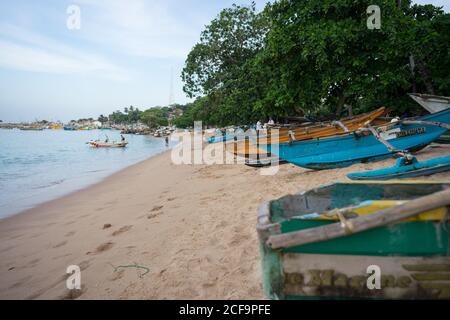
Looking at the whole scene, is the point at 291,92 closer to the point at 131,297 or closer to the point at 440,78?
the point at 440,78

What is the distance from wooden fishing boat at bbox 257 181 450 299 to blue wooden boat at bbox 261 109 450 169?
684cm

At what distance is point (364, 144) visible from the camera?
28.9 ft

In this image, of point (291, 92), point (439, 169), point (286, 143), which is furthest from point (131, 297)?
point (291, 92)

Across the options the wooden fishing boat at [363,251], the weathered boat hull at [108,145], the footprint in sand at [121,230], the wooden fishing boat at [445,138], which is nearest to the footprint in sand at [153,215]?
the footprint in sand at [121,230]

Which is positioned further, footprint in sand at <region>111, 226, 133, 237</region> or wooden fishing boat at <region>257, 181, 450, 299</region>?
footprint in sand at <region>111, 226, 133, 237</region>

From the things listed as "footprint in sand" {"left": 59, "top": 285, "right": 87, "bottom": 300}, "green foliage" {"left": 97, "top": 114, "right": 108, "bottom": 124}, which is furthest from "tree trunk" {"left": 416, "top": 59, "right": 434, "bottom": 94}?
"green foliage" {"left": 97, "top": 114, "right": 108, "bottom": 124}

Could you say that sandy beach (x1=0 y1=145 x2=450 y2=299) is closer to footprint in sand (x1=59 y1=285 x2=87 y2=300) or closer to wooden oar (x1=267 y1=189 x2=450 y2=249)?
footprint in sand (x1=59 y1=285 x2=87 y2=300)

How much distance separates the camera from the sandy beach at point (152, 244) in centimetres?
379

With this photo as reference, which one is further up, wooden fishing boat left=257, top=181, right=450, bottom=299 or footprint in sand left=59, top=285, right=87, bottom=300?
wooden fishing boat left=257, top=181, right=450, bottom=299

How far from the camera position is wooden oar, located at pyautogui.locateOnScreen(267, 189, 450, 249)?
2180 millimetres

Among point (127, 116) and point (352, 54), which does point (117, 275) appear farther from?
point (127, 116)

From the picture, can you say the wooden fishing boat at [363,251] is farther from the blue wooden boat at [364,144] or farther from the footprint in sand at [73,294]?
the blue wooden boat at [364,144]

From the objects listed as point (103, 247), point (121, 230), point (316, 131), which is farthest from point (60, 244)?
point (316, 131)

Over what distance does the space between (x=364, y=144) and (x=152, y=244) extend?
22.4ft
